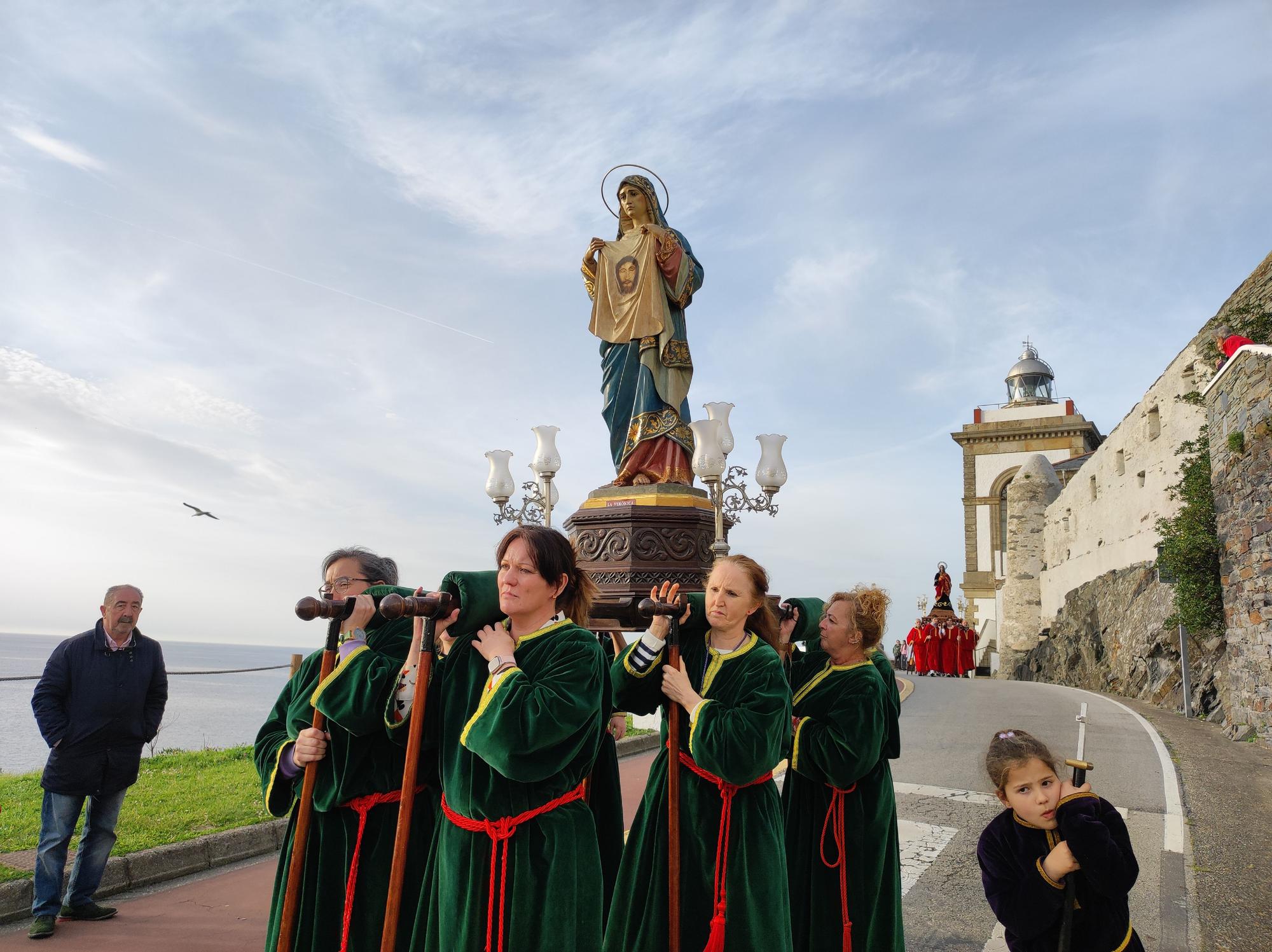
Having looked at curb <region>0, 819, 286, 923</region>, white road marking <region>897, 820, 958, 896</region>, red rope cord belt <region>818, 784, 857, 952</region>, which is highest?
red rope cord belt <region>818, 784, 857, 952</region>

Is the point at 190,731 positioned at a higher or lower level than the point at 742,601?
lower

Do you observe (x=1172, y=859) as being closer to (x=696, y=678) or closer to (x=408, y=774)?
(x=696, y=678)

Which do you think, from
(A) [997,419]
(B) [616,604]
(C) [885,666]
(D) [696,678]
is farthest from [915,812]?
(A) [997,419]

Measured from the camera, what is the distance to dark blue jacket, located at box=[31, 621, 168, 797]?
4.35 meters

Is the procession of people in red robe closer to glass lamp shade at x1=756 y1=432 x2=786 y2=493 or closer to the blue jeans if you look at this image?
glass lamp shade at x1=756 y1=432 x2=786 y2=493

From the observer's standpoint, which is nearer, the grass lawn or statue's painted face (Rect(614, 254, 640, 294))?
the grass lawn

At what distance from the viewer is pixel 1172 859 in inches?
205

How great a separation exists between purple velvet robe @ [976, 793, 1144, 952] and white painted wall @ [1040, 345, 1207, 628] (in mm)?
16130

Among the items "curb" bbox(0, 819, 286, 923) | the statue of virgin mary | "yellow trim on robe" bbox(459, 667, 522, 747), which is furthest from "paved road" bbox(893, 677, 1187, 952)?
"curb" bbox(0, 819, 286, 923)

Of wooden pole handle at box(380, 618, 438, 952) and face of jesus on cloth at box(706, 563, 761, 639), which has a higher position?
face of jesus on cloth at box(706, 563, 761, 639)

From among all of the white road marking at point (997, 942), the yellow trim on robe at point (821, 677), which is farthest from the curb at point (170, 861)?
the white road marking at point (997, 942)

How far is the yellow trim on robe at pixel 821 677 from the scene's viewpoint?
Answer: 3537mm

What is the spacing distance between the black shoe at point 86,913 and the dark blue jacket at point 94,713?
0.49 m

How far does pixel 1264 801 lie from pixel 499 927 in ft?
22.3
